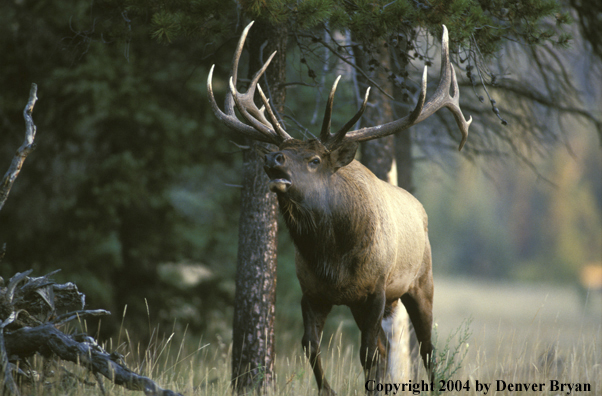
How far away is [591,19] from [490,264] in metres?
74.1

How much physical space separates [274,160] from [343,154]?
745 mm

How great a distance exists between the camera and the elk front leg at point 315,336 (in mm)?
4633

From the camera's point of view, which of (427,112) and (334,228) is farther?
(427,112)

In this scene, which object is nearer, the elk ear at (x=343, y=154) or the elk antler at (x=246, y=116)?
the elk ear at (x=343, y=154)

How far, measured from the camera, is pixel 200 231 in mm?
9117

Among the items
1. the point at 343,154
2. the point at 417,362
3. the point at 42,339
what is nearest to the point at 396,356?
the point at 417,362

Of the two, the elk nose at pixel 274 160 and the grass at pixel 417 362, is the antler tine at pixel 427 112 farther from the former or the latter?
the grass at pixel 417 362

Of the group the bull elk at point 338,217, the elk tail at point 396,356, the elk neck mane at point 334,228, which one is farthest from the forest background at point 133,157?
the elk neck mane at point 334,228

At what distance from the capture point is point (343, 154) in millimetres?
4363

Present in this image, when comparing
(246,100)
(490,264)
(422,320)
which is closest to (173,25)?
(246,100)

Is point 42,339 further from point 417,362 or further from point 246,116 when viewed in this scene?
point 417,362

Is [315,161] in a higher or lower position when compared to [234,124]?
lower

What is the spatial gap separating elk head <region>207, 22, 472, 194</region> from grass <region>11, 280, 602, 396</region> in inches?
57.3

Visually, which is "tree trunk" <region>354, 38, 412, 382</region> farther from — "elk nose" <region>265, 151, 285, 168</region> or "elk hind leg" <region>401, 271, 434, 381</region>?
"elk nose" <region>265, 151, 285, 168</region>
